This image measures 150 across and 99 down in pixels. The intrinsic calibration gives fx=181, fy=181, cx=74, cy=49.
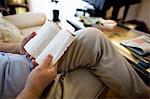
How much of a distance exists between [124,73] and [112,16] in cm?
112

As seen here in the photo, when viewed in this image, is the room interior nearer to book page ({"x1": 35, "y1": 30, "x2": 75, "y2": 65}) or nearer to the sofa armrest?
the sofa armrest

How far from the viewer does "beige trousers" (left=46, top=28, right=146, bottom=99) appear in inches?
34.4

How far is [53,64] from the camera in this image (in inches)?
33.2

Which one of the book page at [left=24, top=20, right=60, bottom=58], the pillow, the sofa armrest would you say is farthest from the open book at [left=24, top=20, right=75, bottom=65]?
the sofa armrest

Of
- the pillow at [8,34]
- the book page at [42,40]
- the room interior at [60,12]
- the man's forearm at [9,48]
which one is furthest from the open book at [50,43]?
the room interior at [60,12]

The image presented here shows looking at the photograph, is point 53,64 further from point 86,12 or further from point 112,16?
point 112,16

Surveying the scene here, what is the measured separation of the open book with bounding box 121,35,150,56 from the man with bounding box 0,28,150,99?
28cm

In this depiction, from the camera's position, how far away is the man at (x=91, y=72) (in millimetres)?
872

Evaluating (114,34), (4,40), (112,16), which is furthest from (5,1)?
(114,34)

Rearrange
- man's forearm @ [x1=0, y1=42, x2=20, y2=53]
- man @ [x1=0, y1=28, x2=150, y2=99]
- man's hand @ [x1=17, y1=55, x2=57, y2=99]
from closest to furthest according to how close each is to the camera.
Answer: man's hand @ [x1=17, y1=55, x2=57, y2=99]
man @ [x1=0, y1=28, x2=150, y2=99]
man's forearm @ [x1=0, y1=42, x2=20, y2=53]

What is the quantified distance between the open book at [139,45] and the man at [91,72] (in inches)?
11.0

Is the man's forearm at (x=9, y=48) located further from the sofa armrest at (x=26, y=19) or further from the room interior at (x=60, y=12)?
the sofa armrest at (x=26, y=19)

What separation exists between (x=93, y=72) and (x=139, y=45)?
17.5 inches

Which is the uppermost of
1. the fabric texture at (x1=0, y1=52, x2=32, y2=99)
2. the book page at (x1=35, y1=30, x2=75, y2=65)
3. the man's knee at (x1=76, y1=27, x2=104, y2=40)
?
the man's knee at (x1=76, y1=27, x2=104, y2=40)
